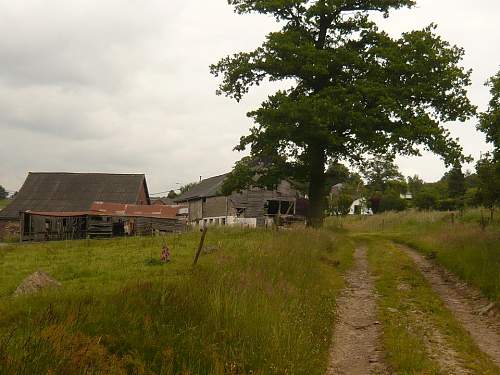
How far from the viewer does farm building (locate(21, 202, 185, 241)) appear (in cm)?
4734

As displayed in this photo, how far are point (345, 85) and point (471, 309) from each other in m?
16.2

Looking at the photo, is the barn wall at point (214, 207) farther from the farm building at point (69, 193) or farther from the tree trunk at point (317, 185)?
the tree trunk at point (317, 185)

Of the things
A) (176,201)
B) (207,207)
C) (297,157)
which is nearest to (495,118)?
(297,157)

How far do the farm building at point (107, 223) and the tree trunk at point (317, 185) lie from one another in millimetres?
21142

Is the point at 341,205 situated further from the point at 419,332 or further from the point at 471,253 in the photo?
the point at 419,332

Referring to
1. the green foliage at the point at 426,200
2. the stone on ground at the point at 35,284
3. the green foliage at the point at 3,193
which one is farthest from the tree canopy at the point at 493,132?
the green foliage at the point at 3,193

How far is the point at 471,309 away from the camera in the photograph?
39.1 ft

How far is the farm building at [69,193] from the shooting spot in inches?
2403

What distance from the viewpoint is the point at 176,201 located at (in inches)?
2675

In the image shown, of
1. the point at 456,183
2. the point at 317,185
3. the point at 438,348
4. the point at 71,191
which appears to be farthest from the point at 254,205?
the point at 438,348

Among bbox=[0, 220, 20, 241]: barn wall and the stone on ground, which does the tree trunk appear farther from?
bbox=[0, 220, 20, 241]: barn wall

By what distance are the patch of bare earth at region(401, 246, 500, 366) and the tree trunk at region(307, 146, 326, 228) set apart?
10660 mm

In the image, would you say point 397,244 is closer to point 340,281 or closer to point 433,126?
point 433,126

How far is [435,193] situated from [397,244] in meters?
38.8
